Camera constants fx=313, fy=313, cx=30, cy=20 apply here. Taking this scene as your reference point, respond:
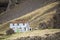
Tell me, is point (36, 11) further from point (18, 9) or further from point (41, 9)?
point (18, 9)

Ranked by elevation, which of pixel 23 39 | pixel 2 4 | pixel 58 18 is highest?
pixel 2 4

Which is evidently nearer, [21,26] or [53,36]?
[53,36]

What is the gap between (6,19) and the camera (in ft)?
263

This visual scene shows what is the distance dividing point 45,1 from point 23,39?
136 ft

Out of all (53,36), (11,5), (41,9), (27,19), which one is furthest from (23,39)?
(11,5)

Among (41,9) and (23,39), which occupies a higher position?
(41,9)

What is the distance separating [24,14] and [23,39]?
1571 inches

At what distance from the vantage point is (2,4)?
102500mm

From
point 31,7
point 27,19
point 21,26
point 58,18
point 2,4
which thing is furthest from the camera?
point 2,4

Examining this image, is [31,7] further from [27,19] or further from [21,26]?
[21,26]

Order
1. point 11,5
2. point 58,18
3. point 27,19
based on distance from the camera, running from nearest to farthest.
A: 1. point 58,18
2. point 27,19
3. point 11,5

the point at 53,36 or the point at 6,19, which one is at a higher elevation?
the point at 6,19

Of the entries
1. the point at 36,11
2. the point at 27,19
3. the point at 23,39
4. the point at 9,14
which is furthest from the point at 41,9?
the point at 23,39

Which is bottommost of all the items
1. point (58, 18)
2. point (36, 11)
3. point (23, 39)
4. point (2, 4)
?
point (23, 39)
